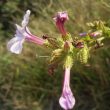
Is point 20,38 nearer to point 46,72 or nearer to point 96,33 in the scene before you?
point 96,33

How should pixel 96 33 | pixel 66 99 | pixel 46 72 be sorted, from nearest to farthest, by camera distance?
pixel 66 99 → pixel 96 33 → pixel 46 72

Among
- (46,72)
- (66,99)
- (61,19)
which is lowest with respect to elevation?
(66,99)

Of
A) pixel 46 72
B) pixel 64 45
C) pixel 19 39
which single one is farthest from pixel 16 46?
pixel 46 72

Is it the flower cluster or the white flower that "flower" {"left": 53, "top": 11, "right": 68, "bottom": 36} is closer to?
the flower cluster

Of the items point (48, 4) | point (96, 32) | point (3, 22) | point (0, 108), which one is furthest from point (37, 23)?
point (96, 32)

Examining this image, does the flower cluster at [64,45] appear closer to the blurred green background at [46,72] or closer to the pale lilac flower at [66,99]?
the pale lilac flower at [66,99]

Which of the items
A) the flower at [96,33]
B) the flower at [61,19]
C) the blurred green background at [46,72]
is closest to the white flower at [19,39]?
the flower at [61,19]

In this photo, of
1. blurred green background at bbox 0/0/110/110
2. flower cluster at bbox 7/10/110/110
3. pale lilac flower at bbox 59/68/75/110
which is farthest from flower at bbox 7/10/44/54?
blurred green background at bbox 0/0/110/110

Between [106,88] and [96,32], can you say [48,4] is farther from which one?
[96,32]
